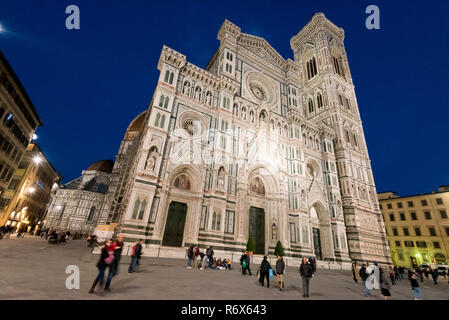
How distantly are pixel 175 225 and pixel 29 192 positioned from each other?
33720mm

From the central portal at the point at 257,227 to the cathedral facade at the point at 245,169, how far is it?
10 cm

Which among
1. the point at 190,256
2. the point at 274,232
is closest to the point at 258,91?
the point at 274,232

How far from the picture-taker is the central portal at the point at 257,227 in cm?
2084

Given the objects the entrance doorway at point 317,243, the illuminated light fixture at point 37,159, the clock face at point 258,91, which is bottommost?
the entrance doorway at point 317,243

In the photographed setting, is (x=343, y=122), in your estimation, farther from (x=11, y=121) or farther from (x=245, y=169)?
(x=11, y=121)

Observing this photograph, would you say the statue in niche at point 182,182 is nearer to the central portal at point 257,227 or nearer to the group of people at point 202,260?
the group of people at point 202,260

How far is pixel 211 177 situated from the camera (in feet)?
63.7

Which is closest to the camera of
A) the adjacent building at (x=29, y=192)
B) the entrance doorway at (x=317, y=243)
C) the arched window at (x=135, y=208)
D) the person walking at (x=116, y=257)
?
the person walking at (x=116, y=257)

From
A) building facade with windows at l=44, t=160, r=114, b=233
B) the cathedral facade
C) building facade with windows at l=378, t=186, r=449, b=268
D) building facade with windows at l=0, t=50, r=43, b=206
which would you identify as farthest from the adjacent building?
building facade with windows at l=378, t=186, r=449, b=268

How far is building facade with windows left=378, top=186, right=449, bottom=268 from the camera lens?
3588 centimetres

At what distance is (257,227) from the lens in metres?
21.5

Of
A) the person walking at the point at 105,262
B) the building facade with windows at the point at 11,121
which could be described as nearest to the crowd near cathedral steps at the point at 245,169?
the person walking at the point at 105,262

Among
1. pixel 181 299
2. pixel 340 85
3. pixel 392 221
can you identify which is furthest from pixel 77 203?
pixel 392 221

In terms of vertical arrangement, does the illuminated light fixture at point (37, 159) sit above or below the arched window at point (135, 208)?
above
